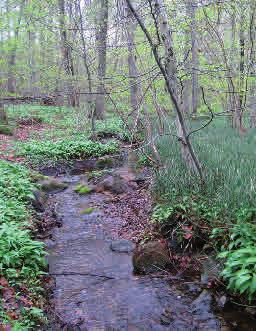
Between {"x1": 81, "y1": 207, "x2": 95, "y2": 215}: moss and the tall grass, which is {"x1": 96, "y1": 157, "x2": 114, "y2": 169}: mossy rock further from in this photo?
{"x1": 81, "y1": 207, "x2": 95, "y2": 215}: moss

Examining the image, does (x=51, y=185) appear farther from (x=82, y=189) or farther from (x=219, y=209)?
(x=219, y=209)

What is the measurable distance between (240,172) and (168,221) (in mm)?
1309

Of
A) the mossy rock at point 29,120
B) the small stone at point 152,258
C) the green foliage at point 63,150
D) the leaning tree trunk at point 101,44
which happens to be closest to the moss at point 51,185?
the green foliage at point 63,150

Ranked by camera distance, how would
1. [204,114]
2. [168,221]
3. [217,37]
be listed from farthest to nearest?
[204,114], [217,37], [168,221]

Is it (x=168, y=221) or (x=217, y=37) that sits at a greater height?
(x=217, y=37)

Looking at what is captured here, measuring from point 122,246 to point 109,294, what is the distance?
4.34 ft

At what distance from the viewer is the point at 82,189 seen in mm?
8453

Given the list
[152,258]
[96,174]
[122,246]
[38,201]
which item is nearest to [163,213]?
[152,258]

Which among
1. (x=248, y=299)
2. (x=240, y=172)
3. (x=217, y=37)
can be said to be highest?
(x=217, y=37)

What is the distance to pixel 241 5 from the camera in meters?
11.6

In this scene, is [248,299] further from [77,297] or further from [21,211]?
[21,211]

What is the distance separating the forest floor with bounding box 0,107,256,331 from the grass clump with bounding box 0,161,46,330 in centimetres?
1

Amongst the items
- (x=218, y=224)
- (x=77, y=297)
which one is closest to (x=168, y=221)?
(x=218, y=224)

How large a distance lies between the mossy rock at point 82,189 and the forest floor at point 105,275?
1.0 inches
